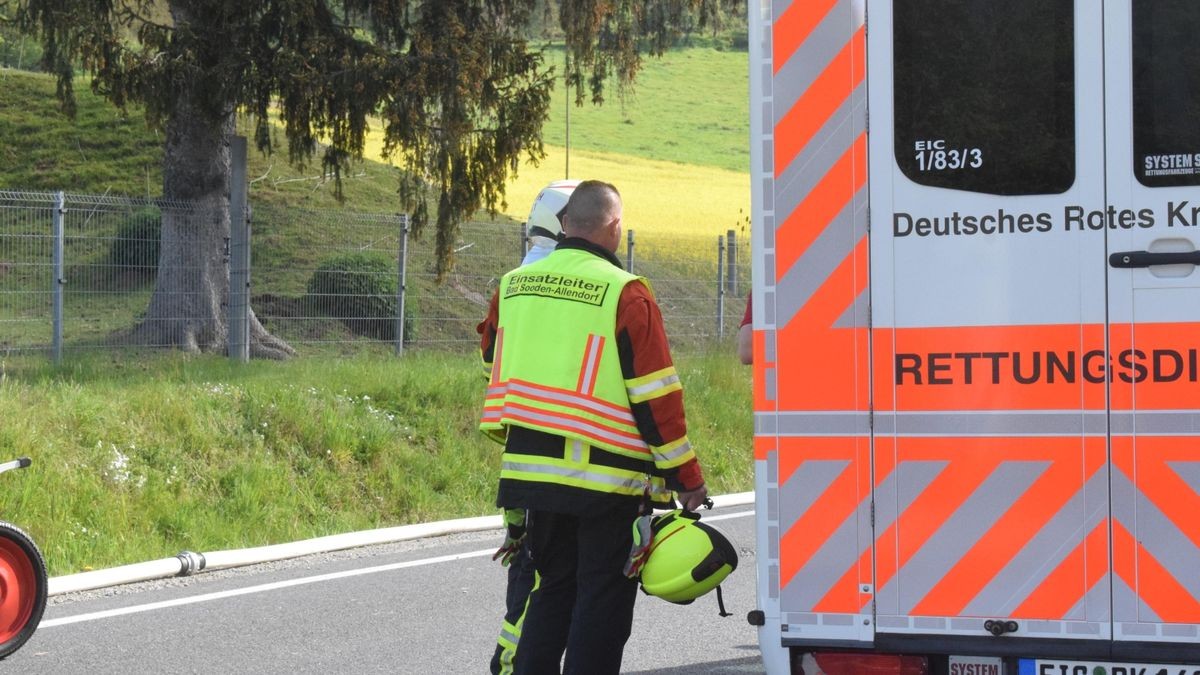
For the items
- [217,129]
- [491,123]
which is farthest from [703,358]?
[217,129]

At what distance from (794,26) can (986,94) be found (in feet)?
1.67

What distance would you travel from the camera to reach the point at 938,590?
12.0 ft

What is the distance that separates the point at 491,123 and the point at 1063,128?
13184 mm

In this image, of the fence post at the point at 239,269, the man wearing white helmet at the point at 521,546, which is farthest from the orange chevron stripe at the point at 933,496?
the fence post at the point at 239,269

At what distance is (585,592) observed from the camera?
4.87 meters

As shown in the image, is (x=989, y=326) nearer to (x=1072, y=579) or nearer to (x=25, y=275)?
(x=1072, y=579)

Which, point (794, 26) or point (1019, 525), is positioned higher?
point (794, 26)

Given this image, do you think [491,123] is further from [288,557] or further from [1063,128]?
[1063,128]

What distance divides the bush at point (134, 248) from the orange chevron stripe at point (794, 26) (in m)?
11.1

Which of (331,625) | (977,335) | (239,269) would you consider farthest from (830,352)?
(239,269)

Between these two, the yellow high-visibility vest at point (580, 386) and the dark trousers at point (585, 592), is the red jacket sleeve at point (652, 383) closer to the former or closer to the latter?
the yellow high-visibility vest at point (580, 386)

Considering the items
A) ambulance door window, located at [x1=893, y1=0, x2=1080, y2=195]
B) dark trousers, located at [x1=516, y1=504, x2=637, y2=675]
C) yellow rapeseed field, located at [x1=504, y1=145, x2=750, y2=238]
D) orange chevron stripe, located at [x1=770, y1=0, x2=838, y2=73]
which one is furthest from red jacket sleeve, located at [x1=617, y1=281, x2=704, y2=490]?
yellow rapeseed field, located at [x1=504, y1=145, x2=750, y2=238]

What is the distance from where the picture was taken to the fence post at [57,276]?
13.0 m

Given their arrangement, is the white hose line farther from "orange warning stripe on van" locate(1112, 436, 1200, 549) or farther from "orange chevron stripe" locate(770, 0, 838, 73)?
"orange warning stripe on van" locate(1112, 436, 1200, 549)
